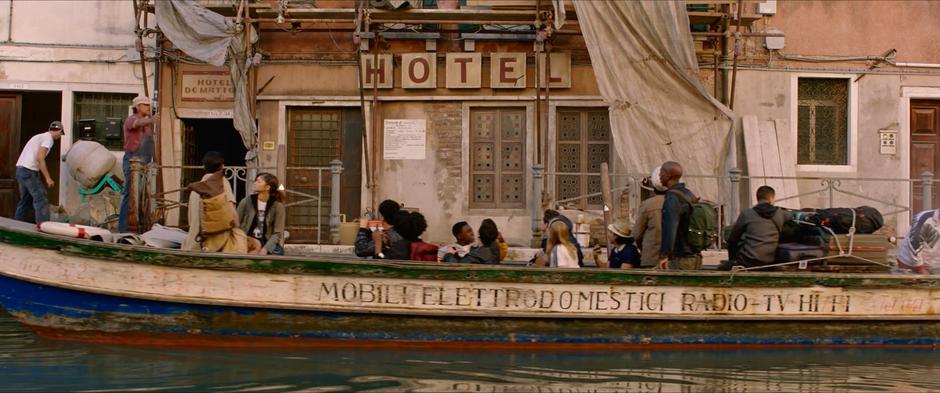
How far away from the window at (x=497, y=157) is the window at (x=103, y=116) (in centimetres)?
538

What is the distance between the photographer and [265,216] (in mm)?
10391

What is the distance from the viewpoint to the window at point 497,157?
15414 mm

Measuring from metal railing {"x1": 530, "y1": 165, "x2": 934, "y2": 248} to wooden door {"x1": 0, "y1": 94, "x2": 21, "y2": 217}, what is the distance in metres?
8.28

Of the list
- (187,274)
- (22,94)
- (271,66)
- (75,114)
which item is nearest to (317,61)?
(271,66)

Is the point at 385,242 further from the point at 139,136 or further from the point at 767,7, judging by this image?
the point at 767,7

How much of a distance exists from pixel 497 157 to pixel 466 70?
54.1 inches

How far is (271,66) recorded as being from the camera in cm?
1545

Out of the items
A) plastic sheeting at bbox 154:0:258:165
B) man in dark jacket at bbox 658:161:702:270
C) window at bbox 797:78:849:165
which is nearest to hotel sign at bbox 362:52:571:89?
plastic sheeting at bbox 154:0:258:165

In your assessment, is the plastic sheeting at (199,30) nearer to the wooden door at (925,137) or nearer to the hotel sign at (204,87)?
the hotel sign at (204,87)

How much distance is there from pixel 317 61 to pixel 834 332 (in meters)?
8.50

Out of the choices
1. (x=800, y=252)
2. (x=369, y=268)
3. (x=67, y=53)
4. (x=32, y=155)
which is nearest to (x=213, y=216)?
(x=369, y=268)

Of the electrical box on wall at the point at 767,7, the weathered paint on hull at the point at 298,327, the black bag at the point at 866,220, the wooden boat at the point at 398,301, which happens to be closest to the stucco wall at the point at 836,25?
the electrical box on wall at the point at 767,7

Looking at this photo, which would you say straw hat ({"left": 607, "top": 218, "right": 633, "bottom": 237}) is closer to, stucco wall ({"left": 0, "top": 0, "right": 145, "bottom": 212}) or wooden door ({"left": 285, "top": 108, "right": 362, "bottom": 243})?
wooden door ({"left": 285, "top": 108, "right": 362, "bottom": 243})

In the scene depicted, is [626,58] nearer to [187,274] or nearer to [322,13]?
[322,13]
